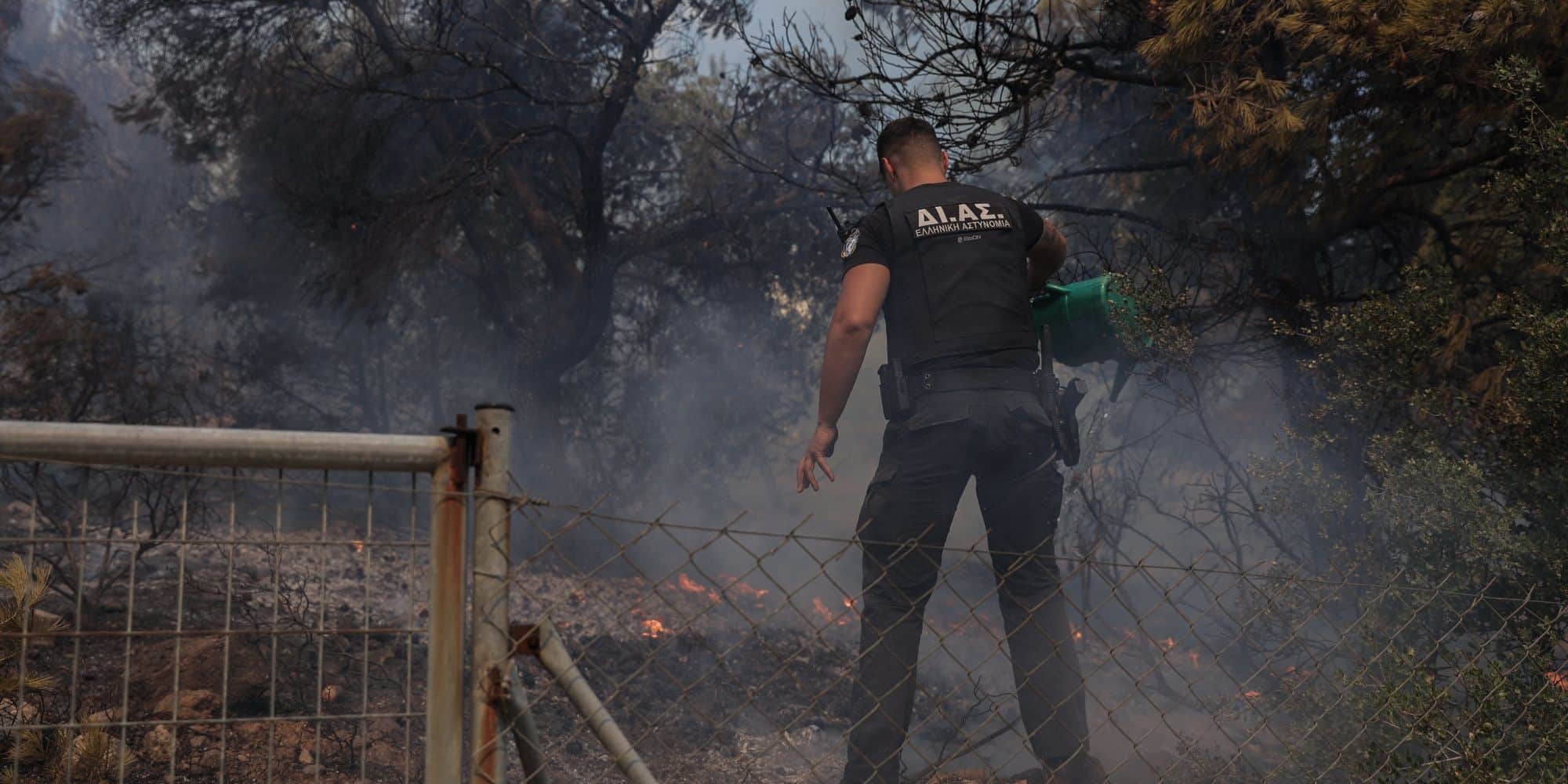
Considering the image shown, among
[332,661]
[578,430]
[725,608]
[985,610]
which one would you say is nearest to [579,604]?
[725,608]

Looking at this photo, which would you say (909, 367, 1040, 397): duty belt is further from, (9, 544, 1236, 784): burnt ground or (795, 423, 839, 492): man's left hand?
(9, 544, 1236, 784): burnt ground

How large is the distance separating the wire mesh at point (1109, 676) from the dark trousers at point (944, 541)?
0.11 m

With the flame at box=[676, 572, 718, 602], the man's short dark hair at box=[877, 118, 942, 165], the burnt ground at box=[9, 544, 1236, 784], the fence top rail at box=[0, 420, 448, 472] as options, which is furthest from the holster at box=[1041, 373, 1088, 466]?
the flame at box=[676, 572, 718, 602]

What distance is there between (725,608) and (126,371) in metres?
5.87

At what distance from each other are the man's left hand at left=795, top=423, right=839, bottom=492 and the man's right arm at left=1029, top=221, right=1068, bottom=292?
1054mm

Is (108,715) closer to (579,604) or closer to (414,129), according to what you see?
(579,604)

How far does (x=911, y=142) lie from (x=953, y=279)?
660 mm

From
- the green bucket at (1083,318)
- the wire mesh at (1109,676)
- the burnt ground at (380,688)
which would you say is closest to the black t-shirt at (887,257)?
the green bucket at (1083,318)

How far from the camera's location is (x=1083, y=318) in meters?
4.06

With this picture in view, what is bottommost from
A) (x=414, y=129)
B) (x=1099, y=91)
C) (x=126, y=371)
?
(x=126, y=371)

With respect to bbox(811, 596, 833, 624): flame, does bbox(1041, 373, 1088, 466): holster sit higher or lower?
Answer: lower

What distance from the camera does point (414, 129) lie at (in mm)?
11766

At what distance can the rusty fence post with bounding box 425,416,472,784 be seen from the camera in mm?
1700

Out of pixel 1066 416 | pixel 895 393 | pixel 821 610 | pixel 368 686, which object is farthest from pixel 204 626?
pixel 821 610
